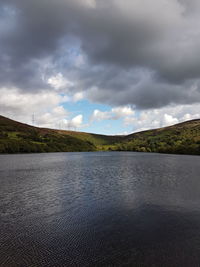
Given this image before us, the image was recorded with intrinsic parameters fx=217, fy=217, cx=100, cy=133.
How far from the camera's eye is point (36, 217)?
21016 mm

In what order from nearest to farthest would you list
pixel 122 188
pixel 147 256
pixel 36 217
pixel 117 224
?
Result: pixel 147 256
pixel 117 224
pixel 36 217
pixel 122 188

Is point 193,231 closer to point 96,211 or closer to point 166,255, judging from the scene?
point 166,255

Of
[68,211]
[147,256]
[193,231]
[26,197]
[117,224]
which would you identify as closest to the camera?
[147,256]

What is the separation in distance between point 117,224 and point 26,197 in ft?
48.6

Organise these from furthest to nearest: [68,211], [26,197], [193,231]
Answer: [26,197], [68,211], [193,231]

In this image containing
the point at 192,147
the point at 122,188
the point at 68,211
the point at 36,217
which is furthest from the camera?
the point at 192,147

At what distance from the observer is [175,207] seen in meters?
24.5

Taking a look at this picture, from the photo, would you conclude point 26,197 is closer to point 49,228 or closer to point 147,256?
point 49,228

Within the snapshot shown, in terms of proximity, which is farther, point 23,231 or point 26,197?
point 26,197

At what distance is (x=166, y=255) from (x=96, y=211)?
10.7m

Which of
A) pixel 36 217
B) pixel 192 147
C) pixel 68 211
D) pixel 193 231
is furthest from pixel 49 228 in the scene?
pixel 192 147

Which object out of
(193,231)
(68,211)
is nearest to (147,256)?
(193,231)

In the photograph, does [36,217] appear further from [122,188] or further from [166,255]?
[122,188]

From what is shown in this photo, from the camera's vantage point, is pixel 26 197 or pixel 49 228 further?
pixel 26 197
